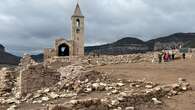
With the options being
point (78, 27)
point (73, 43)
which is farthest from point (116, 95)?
point (78, 27)

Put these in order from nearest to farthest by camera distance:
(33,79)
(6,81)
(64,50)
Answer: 1. (33,79)
2. (6,81)
3. (64,50)

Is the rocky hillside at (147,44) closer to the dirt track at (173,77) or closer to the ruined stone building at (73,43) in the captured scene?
the ruined stone building at (73,43)

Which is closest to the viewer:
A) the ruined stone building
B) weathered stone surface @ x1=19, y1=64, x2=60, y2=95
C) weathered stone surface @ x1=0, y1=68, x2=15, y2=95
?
weathered stone surface @ x1=19, y1=64, x2=60, y2=95

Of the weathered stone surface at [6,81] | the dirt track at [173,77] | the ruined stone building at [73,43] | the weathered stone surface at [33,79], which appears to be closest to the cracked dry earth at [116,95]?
the dirt track at [173,77]

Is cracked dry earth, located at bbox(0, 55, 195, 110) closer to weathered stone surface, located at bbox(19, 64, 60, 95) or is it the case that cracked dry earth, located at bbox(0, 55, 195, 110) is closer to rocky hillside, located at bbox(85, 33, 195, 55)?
weathered stone surface, located at bbox(19, 64, 60, 95)

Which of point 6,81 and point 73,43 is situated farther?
point 73,43

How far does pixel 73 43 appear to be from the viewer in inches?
2292

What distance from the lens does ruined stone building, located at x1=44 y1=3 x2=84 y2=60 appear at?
5492 centimetres

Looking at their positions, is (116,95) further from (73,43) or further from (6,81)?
(73,43)

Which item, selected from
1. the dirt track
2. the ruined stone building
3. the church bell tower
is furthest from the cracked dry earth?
the church bell tower

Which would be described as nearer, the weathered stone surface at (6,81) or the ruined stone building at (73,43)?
the weathered stone surface at (6,81)

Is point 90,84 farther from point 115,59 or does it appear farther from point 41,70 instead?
point 115,59

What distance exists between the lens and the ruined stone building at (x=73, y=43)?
5492 centimetres

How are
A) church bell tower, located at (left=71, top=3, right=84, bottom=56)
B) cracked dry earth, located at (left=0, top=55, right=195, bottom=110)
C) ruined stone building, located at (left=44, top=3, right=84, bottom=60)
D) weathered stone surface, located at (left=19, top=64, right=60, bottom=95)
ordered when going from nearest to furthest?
cracked dry earth, located at (left=0, top=55, right=195, bottom=110) → weathered stone surface, located at (left=19, top=64, right=60, bottom=95) → ruined stone building, located at (left=44, top=3, right=84, bottom=60) → church bell tower, located at (left=71, top=3, right=84, bottom=56)
